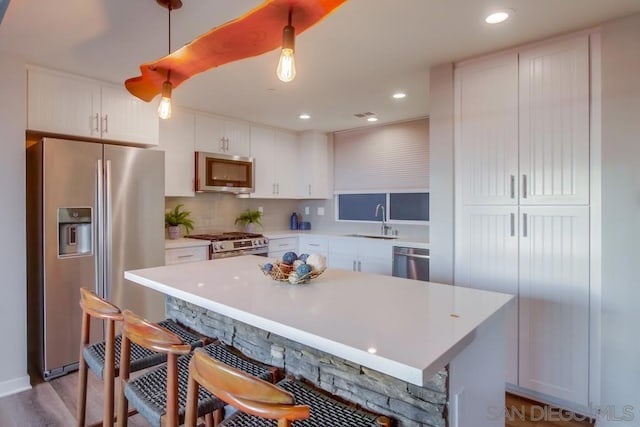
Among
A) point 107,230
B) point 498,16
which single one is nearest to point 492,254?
point 498,16

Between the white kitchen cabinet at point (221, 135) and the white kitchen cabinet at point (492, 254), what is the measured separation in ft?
8.97

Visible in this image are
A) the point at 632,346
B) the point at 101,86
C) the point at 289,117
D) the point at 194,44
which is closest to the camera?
the point at 194,44

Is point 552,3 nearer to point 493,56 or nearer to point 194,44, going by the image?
point 493,56

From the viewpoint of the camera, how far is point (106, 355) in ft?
5.01

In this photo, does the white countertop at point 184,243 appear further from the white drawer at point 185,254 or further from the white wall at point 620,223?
the white wall at point 620,223

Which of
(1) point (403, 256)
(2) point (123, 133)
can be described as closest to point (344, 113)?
(1) point (403, 256)

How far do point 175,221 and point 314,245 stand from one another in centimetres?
168

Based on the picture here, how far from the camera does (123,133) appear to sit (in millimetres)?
3088

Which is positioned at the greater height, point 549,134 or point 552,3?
point 552,3

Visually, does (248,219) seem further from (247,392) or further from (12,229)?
(247,392)

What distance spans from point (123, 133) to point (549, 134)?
321 cm

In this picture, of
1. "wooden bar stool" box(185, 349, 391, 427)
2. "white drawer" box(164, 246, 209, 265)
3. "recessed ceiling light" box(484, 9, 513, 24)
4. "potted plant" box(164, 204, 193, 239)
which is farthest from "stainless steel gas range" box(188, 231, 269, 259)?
"recessed ceiling light" box(484, 9, 513, 24)

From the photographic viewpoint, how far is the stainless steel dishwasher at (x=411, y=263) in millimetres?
3609

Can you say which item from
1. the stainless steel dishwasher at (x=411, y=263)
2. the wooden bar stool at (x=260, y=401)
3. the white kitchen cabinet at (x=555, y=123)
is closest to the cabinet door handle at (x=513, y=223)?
the white kitchen cabinet at (x=555, y=123)
